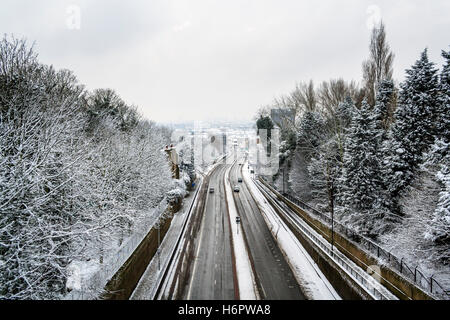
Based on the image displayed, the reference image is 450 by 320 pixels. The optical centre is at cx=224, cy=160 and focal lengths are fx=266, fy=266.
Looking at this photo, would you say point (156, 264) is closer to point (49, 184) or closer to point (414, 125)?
point (49, 184)

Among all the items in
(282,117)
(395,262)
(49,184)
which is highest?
(282,117)

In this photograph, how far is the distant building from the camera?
44.3m

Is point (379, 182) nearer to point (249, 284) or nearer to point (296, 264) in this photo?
point (296, 264)

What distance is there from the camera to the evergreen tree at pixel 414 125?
16.1m

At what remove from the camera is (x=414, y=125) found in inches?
643

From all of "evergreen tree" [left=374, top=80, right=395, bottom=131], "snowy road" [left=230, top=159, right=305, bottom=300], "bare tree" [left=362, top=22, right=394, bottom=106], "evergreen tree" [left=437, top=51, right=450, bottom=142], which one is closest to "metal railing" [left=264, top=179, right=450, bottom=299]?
"snowy road" [left=230, top=159, right=305, bottom=300]

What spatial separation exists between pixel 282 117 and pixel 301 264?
3246cm

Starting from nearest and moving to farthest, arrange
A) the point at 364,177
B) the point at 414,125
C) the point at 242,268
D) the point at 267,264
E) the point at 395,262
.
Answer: the point at 395,262 < the point at 414,125 < the point at 242,268 < the point at 267,264 < the point at 364,177

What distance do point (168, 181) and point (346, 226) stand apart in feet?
62.9

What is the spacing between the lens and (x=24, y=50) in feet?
44.6

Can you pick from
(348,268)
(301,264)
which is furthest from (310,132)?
(348,268)

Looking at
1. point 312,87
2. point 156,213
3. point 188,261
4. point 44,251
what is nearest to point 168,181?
point 156,213

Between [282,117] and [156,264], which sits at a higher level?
[282,117]

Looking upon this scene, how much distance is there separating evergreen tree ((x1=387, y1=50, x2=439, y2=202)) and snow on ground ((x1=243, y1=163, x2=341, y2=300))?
711 centimetres
